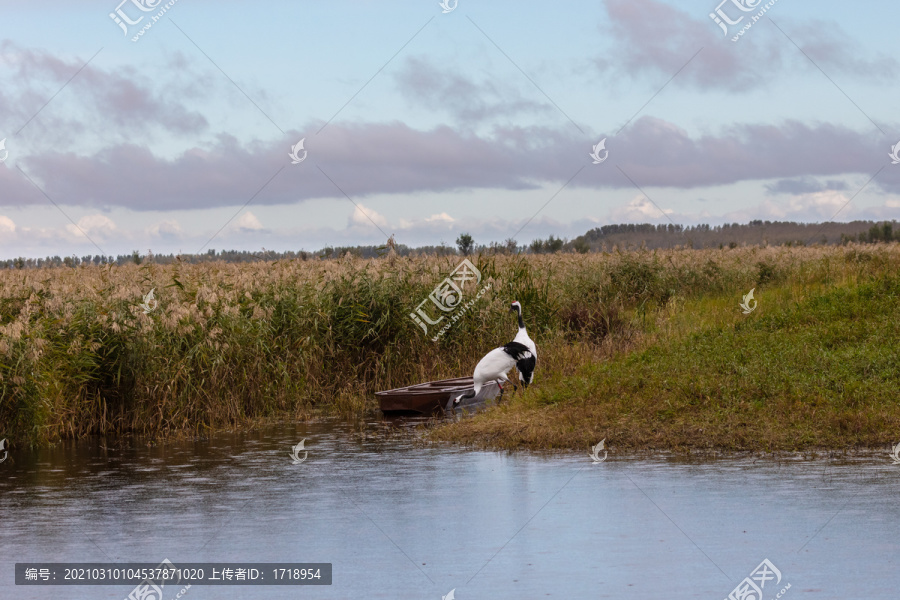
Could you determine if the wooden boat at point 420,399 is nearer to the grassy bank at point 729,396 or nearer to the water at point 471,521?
the grassy bank at point 729,396

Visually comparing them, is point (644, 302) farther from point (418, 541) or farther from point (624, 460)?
point (418, 541)

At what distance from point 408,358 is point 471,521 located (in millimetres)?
11276

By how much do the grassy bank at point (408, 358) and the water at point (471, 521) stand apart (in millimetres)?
1292

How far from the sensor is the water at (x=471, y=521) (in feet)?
27.1

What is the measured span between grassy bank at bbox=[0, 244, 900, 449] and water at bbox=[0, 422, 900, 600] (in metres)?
1.29

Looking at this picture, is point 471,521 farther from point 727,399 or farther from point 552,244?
point 552,244

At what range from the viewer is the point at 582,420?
15.0 m

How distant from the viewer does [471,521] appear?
33.9ft

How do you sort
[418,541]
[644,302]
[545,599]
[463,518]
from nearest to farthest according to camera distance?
[545,599]
[418,541]
[463,518]
[644,302]

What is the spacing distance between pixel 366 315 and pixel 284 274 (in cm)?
232

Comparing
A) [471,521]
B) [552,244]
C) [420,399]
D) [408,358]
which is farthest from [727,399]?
[552,244]

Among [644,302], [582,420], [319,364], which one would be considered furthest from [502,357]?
[644,302]

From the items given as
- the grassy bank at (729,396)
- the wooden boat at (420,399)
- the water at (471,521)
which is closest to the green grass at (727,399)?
the grassy bank at (729,396)

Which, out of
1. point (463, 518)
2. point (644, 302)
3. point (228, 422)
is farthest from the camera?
point (644, 302)
